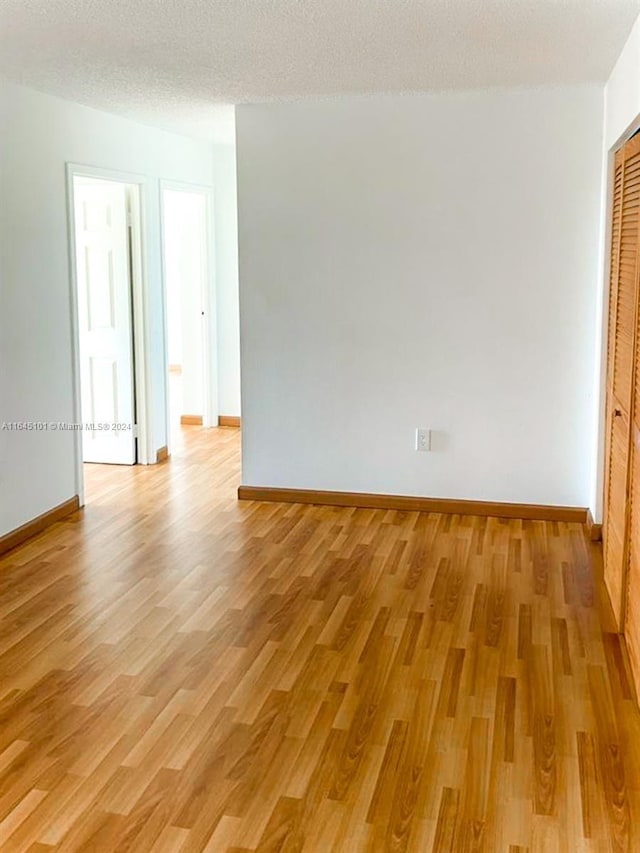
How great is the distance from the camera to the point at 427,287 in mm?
4977

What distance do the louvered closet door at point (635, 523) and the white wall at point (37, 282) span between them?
114 inches

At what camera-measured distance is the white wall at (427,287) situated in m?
4.76

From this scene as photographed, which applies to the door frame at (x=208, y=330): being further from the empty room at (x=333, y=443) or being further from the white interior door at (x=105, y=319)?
the white interior door at (x=105, y=319)

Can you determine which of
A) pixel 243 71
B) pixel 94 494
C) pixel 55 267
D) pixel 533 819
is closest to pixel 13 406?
pixel 55 267

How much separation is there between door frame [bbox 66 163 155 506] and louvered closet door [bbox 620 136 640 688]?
3.08 m

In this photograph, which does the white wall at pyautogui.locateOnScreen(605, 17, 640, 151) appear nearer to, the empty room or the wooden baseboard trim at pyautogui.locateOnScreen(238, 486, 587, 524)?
the empty room

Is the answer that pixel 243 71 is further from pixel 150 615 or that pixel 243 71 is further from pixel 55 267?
pixel 150 615

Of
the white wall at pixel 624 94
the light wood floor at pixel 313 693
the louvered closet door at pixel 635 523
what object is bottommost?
the light wood floor at pixel 313 693

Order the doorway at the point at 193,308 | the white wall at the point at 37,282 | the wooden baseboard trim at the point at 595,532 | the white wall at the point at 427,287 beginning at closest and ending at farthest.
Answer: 1. the white wall at the point at 37,282
2. the wooden baseboard trim at the point at 595,532
3. the white wall at the point at 427,287
4. the doorway at the point at 193,308

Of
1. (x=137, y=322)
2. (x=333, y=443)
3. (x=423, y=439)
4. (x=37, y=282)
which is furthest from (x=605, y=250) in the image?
(x=137, y=322)

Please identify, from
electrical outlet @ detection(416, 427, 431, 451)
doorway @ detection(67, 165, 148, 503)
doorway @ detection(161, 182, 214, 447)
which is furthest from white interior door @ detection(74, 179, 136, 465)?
electrical outlet @ detection(416, 427, 431, 451)

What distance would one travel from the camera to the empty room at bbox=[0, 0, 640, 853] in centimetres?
262

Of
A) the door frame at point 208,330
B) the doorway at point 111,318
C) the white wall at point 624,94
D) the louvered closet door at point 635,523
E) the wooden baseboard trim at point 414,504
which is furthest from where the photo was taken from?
the door frame at point 208,330

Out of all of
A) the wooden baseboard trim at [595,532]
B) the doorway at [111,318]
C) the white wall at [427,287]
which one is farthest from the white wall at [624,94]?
the doorway at [111,318]
